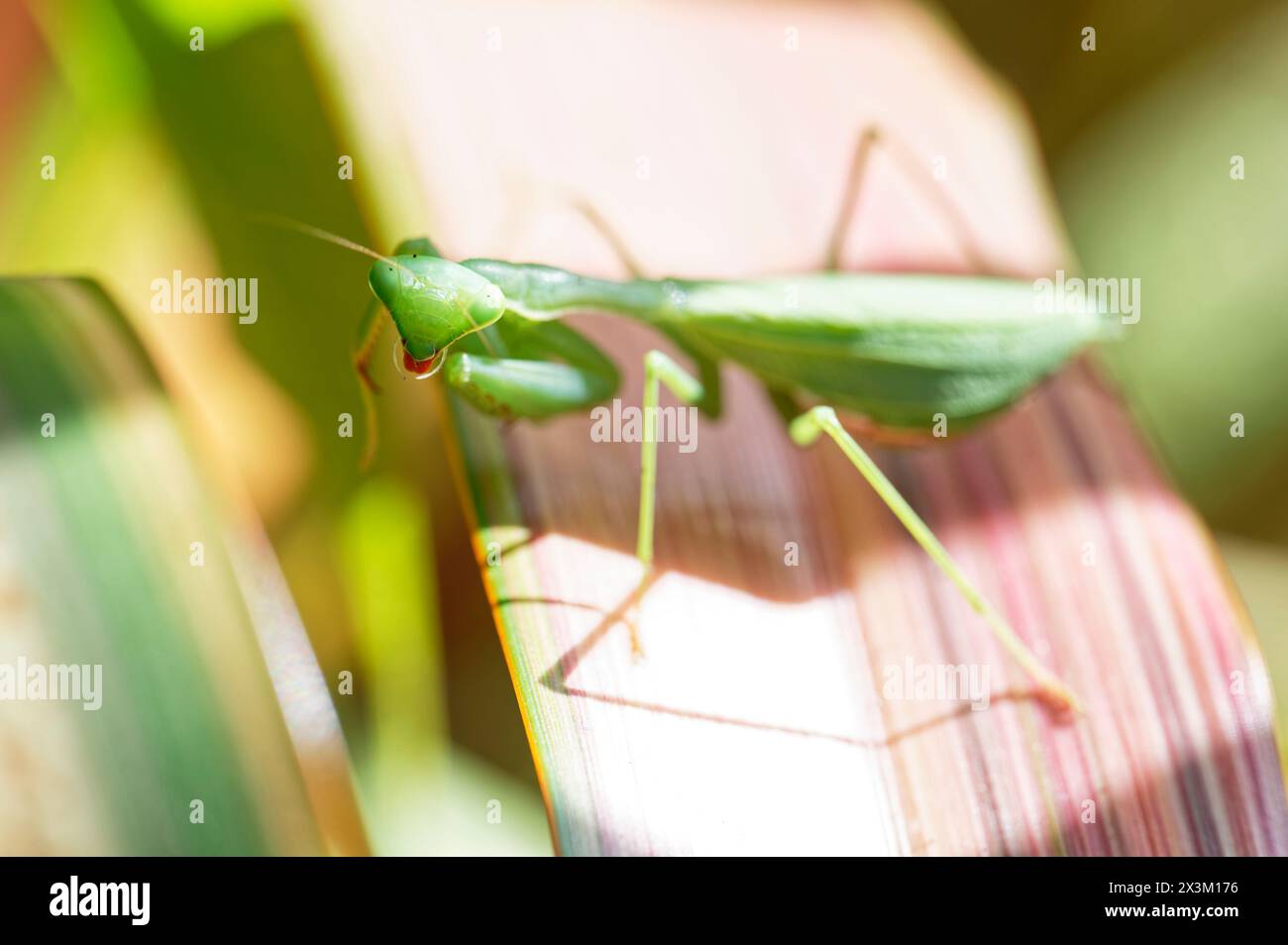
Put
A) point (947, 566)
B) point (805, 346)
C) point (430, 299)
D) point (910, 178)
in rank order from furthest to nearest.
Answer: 1. point (910, 178)
2. point (805, 346)
3. point (947, 566)
4. point (430, 299)

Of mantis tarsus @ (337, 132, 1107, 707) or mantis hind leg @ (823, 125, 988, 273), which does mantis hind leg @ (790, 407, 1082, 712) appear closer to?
mantis tarsus @ (337, 132, 1107, 707)

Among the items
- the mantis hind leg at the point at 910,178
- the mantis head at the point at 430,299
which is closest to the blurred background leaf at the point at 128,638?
the mantis head at the point at 430,299

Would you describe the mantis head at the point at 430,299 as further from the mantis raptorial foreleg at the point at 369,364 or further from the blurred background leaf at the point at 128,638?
the blurred background leaf at the point at 128,638

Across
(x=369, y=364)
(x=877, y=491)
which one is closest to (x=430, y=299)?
(x=369, y=364)

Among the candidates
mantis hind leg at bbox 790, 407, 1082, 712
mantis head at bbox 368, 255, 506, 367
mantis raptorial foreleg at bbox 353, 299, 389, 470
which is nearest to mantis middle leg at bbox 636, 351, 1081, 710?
mantis hind leg at bbox 790, 407, 1082, 712

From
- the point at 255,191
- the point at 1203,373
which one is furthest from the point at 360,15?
the point at 1203,373

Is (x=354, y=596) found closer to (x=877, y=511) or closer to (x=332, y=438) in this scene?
(x=332, y=438)

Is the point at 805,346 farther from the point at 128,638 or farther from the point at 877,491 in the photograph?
the point at 128,638
